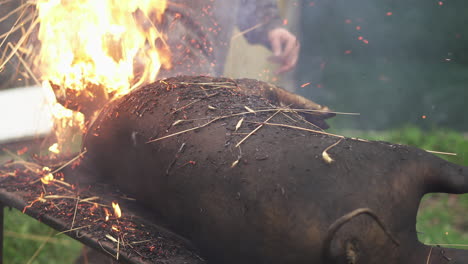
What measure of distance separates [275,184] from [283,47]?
254cm

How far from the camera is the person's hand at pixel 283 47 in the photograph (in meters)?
3.82

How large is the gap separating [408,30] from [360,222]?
10.1m

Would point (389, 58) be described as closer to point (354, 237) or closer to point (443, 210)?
point (443, 210)

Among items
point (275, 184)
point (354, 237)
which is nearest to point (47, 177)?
point (275, 184)

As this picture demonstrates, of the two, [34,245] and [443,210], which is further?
[443,210]

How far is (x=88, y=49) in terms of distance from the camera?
9.66ft

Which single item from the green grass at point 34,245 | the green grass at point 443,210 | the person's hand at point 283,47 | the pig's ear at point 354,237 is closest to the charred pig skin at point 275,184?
the pig's ear at point 354,237

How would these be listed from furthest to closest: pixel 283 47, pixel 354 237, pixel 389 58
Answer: pixel 389 58 < pixel 283 47 < pixel 354 237

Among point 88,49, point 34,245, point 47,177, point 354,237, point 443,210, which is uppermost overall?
point 88,49

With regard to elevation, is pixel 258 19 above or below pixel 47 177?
above

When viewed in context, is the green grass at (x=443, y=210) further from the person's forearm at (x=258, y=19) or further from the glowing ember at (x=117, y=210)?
the glowing ember at (x=117, y=210)

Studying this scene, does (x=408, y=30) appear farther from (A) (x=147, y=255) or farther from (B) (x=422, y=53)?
(A) (x=147, y=255)

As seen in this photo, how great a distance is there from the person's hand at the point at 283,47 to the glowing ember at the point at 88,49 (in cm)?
118

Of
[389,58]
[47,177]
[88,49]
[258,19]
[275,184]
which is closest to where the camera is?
[275,184]
